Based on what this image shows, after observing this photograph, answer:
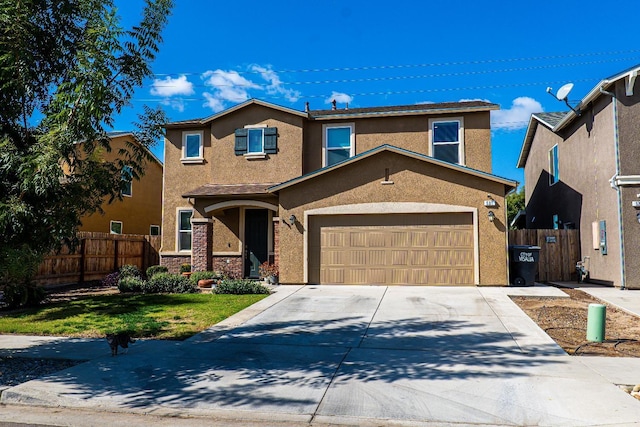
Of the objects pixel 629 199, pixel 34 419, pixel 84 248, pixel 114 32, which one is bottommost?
pixel 34 419

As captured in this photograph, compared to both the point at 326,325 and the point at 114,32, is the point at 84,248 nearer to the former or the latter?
the point at 326,325

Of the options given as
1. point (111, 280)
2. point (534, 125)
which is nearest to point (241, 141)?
point (111, 280)

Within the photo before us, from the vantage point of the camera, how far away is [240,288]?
1445cm

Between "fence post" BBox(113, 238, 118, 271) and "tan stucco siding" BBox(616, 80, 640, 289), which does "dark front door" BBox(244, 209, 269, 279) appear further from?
"tan stucco siding" BBox(616, 80, 640, 289)

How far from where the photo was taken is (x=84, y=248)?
18016mm

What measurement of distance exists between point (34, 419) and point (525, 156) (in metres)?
26.3

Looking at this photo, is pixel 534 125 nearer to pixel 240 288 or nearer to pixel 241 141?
pixel 241 141

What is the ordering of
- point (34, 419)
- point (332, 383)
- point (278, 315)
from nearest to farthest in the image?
point (34, 419) < point (332, 383) < point (278, 315)

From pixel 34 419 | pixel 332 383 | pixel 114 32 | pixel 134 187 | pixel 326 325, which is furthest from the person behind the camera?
pixel 134 187

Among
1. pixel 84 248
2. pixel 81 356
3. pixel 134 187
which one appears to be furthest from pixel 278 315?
pixel 134 187

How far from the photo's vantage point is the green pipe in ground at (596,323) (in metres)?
8.18

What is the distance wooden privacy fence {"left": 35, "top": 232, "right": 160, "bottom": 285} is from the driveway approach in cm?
945

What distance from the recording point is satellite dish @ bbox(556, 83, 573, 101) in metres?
15.9

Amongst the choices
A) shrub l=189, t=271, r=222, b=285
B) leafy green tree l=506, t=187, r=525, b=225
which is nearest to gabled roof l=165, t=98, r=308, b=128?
shrub l=189, t=271, r=222, b=285
